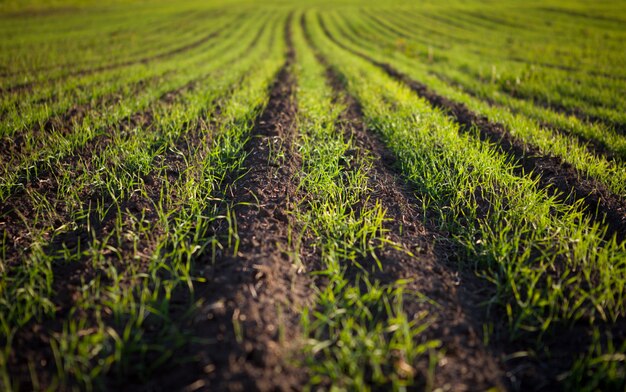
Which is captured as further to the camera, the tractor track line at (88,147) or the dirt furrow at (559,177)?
the tractor track line at (88,147)

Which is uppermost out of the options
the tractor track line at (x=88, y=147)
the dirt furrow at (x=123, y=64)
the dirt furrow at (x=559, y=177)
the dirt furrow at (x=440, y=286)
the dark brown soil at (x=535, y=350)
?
the dirt furrow at (x=123, y=64)

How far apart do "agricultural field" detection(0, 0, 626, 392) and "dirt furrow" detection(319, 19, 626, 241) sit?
0.03 meters

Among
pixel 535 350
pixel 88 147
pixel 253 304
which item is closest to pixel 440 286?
pixel 535 350

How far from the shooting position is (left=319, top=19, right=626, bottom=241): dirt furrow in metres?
3.15

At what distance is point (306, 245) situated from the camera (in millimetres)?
2760

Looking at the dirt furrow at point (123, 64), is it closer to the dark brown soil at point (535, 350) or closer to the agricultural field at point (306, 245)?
the agricultural field at point (306, 245)

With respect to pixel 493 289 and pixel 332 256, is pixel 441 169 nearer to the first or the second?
pixel 493 289

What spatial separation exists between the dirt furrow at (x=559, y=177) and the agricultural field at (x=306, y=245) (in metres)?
0.03

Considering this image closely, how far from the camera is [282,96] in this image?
716cm

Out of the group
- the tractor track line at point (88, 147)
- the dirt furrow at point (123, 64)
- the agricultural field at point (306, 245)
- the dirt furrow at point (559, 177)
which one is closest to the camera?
the agricultural field at point (306, 245)

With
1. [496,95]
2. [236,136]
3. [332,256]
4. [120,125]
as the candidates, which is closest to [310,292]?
[332,256]

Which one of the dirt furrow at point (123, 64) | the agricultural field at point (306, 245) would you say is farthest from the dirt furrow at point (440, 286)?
the dirt furrow at point (123, 64)

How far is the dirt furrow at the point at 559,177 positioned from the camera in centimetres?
315

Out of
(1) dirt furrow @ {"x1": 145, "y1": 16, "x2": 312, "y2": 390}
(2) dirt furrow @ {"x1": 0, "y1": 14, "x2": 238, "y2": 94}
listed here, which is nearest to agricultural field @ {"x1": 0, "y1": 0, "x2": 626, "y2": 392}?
(1) dirt furrow @ {"x1": 145, "y1": 16, "x2": 312, "y2": 390}
